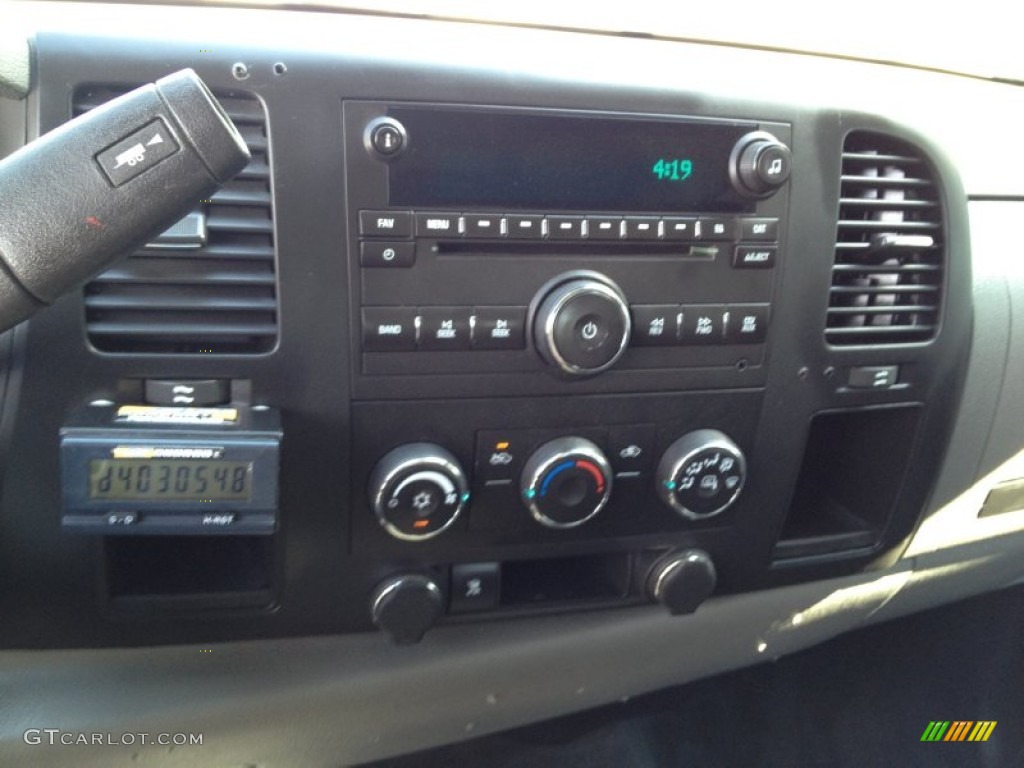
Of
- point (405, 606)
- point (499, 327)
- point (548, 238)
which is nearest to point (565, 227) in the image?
point (548, 238)

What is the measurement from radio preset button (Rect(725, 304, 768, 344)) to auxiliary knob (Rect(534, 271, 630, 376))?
160 millimetres

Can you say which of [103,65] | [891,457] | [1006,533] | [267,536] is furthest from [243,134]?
[1006,533]

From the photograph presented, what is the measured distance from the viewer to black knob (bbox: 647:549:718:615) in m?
1.14

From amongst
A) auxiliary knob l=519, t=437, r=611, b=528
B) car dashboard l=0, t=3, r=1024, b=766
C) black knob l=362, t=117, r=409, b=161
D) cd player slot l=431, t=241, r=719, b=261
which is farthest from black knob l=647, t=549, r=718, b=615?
black knob l=362, t=117, r=409, b=161

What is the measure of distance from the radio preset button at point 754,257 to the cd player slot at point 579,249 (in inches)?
1.1

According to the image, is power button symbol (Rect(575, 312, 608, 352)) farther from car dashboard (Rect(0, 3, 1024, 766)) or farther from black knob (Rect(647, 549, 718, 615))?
black knob (Rect(647, 549, 718, 615))

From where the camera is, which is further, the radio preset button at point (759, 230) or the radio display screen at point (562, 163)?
the radio preset button at point (759, 230)

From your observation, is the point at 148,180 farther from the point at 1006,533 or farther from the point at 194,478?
the point at 1006,533

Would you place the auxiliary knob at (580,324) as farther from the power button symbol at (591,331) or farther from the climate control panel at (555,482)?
the climate control panel at (555,482)

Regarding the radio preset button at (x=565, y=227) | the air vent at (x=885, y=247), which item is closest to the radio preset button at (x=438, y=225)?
the radio preset button at (x=565, y=227)

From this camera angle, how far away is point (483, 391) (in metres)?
A: 1.00

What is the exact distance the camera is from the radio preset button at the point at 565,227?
962 millimetres

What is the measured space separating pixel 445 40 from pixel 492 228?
22cm

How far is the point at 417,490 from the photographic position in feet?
3.21
